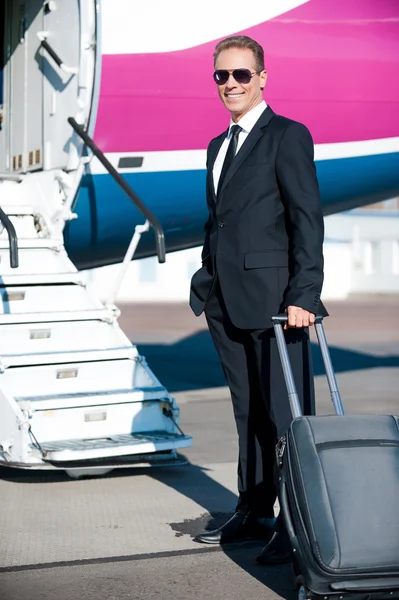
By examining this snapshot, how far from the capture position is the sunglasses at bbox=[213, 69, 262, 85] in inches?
137

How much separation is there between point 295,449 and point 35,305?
2.96m

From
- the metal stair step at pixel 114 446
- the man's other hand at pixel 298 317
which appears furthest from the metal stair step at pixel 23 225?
the man's other hand at pixel 298 317

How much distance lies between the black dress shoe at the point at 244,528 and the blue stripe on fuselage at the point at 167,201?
3.24 m

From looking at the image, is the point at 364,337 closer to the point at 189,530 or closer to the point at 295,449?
the point at 189,530

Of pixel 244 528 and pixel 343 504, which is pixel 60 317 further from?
pixel 343 504

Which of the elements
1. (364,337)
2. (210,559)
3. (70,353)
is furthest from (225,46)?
(364,337)

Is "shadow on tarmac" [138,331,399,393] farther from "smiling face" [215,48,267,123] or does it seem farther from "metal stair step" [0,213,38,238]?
"smiling face" [215,48,267,123]

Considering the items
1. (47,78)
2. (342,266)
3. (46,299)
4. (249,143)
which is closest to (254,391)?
(249,143)

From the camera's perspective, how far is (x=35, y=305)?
5.62 meters

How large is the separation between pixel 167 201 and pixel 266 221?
337cm

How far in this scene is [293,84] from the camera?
677 cm

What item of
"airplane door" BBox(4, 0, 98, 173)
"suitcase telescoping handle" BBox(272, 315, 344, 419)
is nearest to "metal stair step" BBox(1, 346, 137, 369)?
"airplane door" BBox(4, 0, 98, 173)

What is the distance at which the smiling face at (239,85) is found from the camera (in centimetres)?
349

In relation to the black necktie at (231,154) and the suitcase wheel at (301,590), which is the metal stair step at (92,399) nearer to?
the black necktie at (231,154)
